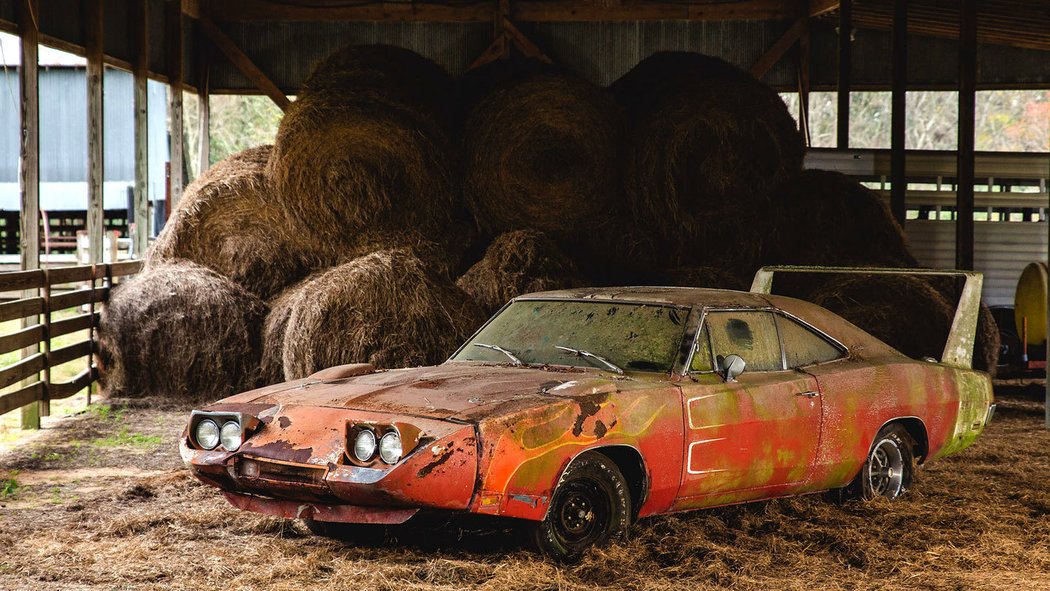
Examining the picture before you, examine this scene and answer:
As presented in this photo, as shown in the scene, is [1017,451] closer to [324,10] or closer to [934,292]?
[934,292]

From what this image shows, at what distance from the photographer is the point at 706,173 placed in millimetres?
10203

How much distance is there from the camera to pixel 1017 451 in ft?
26.8

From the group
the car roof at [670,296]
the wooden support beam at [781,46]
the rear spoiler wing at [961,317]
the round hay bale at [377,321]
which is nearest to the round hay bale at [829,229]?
the round hay bale at [377,321]

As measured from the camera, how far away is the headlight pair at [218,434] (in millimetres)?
4730

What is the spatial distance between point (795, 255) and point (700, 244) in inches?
34.4

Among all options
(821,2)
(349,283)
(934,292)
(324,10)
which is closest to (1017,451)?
(934,292)

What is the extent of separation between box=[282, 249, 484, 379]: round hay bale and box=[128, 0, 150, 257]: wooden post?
5.49 metres

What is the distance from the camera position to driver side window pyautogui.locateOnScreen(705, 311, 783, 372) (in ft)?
18.0

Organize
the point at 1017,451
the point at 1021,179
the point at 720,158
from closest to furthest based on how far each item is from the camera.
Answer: the point at 1017,451, the point at 720,158, the point at 1021,179

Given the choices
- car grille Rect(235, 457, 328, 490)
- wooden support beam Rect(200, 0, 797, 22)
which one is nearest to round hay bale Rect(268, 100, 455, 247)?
car grille Rect(235, 457, 328, 490)

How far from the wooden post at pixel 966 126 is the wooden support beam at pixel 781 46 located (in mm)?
5318

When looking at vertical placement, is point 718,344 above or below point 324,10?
below

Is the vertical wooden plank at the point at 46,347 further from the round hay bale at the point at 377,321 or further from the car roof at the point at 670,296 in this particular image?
the car roof at the point at 670,296

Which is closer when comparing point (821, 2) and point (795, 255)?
point (795, 255)
